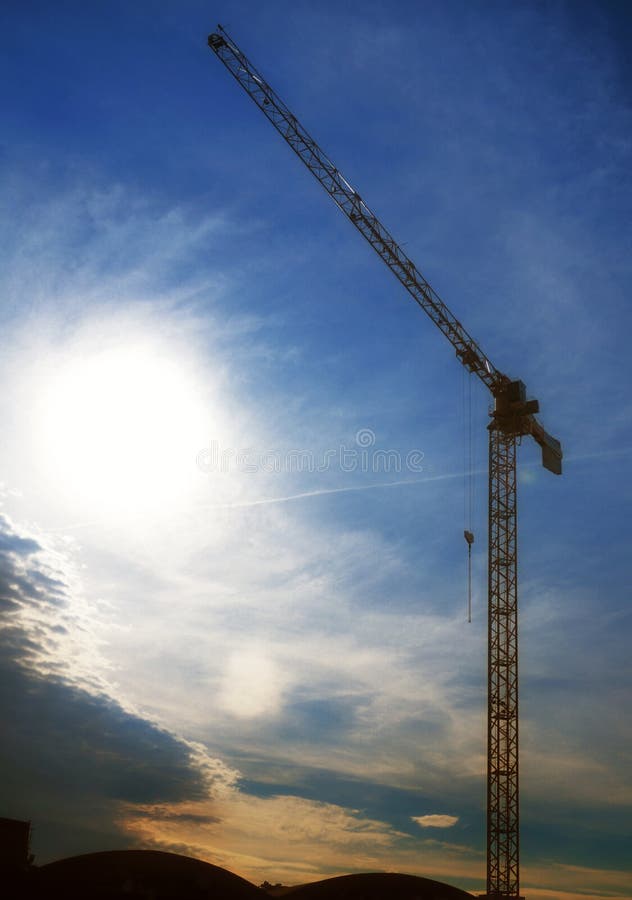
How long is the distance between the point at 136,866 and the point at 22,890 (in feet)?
17.0

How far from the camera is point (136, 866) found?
35781mm

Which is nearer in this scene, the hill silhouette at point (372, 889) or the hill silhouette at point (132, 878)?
the hill silhouette at point (132, 878)

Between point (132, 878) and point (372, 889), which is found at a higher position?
point (372, 889)

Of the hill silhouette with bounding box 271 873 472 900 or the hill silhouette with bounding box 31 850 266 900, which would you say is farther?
the hill silhouette with bounding box 271 873 472 900

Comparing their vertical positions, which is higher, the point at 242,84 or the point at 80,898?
the point at 242,84

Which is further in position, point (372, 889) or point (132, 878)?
point (372, 889)

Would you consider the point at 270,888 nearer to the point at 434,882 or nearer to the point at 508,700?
the point at 434,882

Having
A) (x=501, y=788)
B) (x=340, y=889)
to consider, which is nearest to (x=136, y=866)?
(x=340, y=889)

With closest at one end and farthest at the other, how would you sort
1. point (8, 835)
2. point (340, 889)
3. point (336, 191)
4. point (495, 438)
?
point (340, 889) < point (8, 835) < point (336, 191) < point (495, 438)

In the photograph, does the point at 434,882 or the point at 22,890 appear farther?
the point at 434,882

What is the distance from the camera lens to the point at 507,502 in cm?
6700

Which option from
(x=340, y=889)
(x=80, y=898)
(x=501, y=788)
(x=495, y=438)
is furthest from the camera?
(x=495, y=438)

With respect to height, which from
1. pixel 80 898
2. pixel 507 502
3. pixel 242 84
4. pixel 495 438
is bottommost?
pixel 80 898

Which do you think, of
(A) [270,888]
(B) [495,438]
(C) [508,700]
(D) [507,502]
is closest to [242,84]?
(B) [495,438]
